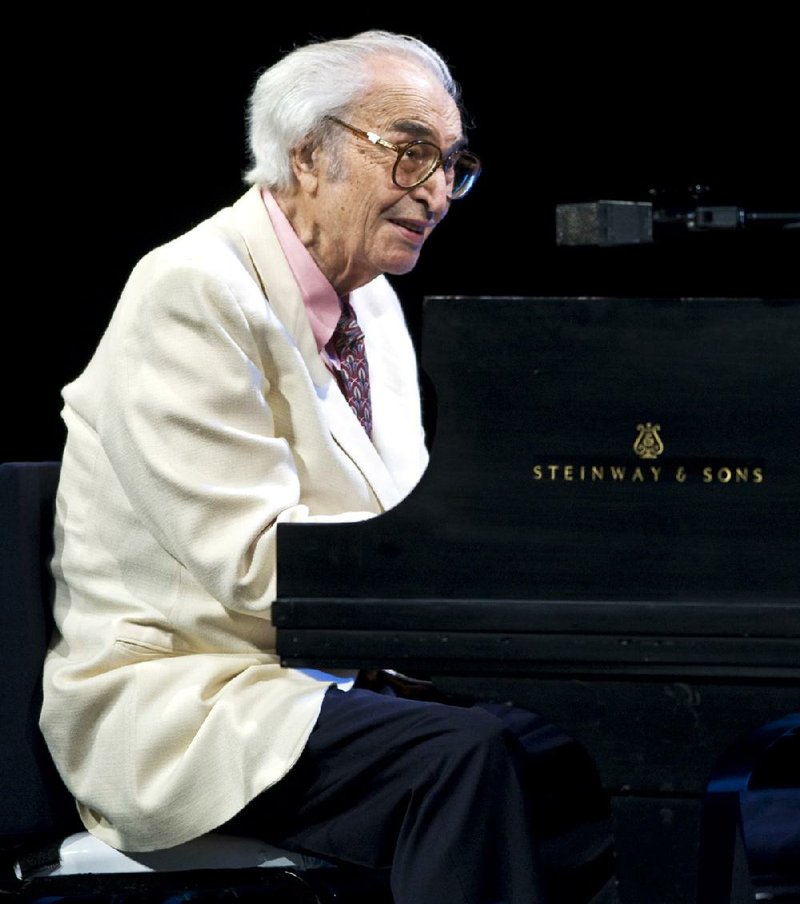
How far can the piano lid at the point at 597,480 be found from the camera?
1.77m

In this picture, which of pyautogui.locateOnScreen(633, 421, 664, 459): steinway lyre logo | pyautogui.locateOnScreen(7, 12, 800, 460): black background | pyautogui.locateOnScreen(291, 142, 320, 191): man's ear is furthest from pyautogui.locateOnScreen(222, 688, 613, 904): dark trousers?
pyautogui.locateOnScreen(7, 12, 800, 460): black background

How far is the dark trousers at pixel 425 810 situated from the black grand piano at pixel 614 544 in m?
0.26

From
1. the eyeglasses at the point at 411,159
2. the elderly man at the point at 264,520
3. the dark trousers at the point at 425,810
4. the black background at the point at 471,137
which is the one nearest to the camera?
the dark trousers at the point at 425,810

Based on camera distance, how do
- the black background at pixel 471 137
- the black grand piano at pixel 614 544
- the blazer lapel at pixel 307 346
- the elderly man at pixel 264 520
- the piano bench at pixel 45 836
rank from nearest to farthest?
1. the black grand piano at pixel 614 544
2. the elderly man at pixel 264 520
3. the piano bench at pixel 45 836
4. the blazer lapel at pixel 307 346
5. the black background at pixel 471 137

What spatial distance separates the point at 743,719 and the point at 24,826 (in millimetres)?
1116

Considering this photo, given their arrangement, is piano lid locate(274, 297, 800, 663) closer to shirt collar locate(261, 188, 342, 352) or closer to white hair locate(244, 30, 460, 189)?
shirt collar locate(261, 188, 342, 352)

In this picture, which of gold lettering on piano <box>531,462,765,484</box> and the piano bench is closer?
gold lettering on piano <box>531,462,765,484</box>

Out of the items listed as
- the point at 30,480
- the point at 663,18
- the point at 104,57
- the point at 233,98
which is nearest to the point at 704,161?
the point at 663,18

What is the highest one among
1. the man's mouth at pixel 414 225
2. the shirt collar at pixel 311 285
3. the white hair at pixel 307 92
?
the white hair at pixel 307 92

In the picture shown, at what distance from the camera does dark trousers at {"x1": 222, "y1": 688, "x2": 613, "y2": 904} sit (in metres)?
2.02

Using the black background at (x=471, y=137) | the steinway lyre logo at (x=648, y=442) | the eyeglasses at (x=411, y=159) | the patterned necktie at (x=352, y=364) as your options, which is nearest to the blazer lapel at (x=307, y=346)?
the patterned necktie at (x=352, y=364)

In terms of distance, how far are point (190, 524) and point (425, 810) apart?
51 cm

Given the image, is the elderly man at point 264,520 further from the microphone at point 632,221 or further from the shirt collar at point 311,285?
the microphone at point 632,221

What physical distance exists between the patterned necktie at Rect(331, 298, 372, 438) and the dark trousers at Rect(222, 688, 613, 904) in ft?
1.94
